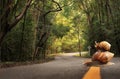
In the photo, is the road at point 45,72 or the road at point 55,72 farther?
the road at point 45,72

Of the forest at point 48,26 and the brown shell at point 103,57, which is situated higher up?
the forest at point 48,26

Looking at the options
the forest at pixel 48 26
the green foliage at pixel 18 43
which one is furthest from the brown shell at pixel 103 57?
the green foliage at pixel 18 43

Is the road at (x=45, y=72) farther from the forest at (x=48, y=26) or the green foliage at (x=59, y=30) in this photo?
the green foliage at (x=59, y=30)

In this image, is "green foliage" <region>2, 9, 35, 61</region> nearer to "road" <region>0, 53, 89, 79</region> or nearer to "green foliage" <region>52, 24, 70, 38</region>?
"green foliage" <region>52, 24, 70, 38</region>

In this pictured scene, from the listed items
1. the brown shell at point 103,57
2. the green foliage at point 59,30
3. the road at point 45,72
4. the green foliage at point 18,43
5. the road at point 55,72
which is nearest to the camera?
the road at point 55,72

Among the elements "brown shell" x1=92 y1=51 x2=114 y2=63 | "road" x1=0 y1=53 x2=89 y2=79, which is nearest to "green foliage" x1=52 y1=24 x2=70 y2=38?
"brown shell" x1=92 y1=51 x2=114 y2=63

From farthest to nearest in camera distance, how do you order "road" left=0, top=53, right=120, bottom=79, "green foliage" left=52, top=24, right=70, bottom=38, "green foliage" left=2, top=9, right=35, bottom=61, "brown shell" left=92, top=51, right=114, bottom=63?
"green foliage" left=52, top=24, right=70, bottom=38, "green foliage" left=2, top=9, right=35, bottom=61, "brown shell" left=92, top=51, right=114, bottom=63, "road" left=0, top=53, right=120, bottom=79

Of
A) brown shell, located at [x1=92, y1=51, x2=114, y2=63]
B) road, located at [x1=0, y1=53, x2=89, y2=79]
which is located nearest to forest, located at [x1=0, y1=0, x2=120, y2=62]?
brown shell, located at [x1=92, y1=51, x2=114, y2=63]

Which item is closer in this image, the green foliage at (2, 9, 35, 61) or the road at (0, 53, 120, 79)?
the road at (0, 53, 120, 79)

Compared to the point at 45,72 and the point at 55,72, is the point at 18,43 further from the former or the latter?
the point at 55,72

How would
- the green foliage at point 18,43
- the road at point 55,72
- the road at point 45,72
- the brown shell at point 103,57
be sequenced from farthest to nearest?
1. the green foliage at point 18,43
2. the brown shell at point 103,57
3. the road at point 45,72
4. the road at point 55,72

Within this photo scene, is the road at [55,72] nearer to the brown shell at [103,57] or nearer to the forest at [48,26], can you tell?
the brown shell at [103,57]

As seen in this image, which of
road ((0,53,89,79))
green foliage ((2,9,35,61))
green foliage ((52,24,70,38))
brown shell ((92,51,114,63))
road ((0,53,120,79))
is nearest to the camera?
road ((0,53,120,79))

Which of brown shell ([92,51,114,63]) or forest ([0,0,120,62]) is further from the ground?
forest ([0,0,120,62])
